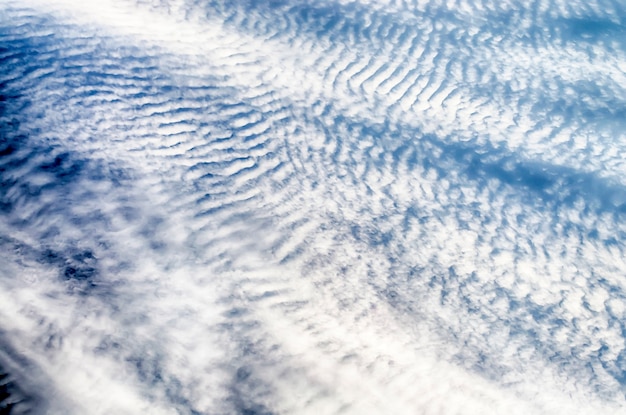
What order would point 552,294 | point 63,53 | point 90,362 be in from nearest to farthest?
point 90,362 < point 552,294 < point 63,53

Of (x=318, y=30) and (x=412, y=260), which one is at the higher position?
(x=318, y=30)

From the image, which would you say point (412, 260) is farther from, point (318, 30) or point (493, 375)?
point (318, 30)

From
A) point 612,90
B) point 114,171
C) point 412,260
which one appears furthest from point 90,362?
point 612,90

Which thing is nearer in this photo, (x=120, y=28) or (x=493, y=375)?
(x=493, y=375)

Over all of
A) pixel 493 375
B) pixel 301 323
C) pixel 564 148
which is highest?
pixel 564 148

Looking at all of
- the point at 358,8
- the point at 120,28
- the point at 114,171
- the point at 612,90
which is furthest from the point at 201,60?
the point at 612,90

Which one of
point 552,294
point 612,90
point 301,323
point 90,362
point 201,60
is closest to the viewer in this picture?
point 90,362
